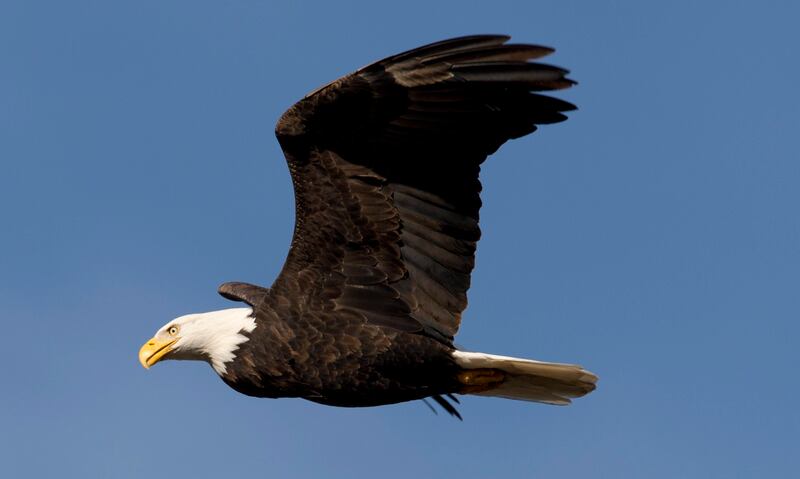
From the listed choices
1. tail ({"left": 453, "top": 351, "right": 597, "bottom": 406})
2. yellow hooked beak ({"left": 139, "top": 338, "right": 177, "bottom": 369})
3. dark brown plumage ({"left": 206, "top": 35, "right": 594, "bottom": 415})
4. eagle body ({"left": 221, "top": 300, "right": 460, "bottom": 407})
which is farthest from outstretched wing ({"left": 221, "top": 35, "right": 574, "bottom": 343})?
yellow hooked beak ({"left": 139, "top": 338, "right": 177, "bottom": 369})

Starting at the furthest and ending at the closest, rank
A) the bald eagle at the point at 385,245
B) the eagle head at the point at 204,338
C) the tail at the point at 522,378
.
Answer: the eagle head at the point at 204,338 < the tail at the point at 522,378 < the bald eagle at the point at 385,245

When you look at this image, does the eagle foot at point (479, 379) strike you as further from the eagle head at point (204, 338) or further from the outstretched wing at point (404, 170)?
A: the eagle head at point (204, 338)

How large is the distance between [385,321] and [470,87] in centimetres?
151

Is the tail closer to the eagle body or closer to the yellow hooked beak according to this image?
the eagle body

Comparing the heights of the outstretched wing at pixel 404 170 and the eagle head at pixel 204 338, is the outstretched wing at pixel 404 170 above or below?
above

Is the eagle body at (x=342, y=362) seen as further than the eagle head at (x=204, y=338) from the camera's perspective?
No

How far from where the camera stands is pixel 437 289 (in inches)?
456

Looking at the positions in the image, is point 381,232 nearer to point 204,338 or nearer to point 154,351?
point 204,338

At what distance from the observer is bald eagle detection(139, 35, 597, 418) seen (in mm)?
11070

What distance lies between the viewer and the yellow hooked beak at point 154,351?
12180mm

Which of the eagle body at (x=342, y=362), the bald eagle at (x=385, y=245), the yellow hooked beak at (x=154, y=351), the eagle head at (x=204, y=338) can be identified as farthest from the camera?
the yellow hooked beak at (x=154, y=351)

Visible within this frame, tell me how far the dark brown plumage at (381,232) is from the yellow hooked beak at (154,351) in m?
0.67

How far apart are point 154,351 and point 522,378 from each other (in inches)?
91.9

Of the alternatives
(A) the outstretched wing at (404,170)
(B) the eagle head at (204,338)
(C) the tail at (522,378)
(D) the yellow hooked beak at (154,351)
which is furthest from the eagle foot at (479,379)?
(D) the yellow hooked beak at (154,351)
